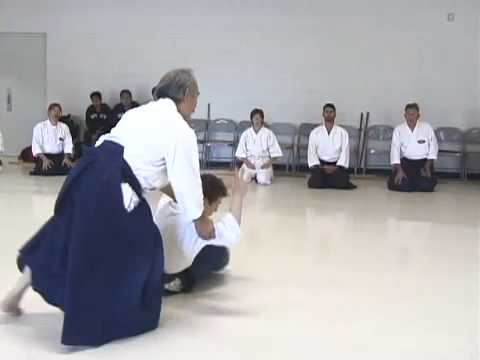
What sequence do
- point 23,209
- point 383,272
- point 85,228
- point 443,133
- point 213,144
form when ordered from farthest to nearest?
point 213,144, point 443,133, point 23,209, point 383,272, point 85,228

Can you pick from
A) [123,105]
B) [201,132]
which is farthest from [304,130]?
[123,105]

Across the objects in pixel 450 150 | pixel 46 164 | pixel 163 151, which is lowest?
pixel 46 164

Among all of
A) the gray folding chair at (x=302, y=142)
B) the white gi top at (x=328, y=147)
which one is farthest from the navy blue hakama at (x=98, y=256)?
the gray folding chair at (x=302, y=142)

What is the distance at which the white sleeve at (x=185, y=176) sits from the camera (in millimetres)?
3197

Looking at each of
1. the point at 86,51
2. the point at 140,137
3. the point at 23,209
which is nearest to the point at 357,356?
the point at 140,137

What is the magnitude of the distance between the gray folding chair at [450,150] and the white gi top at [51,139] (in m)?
5.55

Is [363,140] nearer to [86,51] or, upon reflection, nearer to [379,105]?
[379,105]

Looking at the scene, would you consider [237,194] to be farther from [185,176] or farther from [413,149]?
[413,149]

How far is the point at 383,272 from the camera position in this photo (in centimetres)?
466

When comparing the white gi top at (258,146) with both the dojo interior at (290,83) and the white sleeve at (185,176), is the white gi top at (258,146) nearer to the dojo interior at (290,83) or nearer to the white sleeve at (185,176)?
the dojo interior at (290,83)

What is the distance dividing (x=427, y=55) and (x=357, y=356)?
8209mm

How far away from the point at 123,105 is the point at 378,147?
4.14 m

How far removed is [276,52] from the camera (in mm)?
11000

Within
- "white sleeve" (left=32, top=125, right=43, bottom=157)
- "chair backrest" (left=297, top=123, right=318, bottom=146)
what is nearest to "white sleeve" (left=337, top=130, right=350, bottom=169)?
"chair backrest" (left=297, top=123, right=318, bottom=146)
